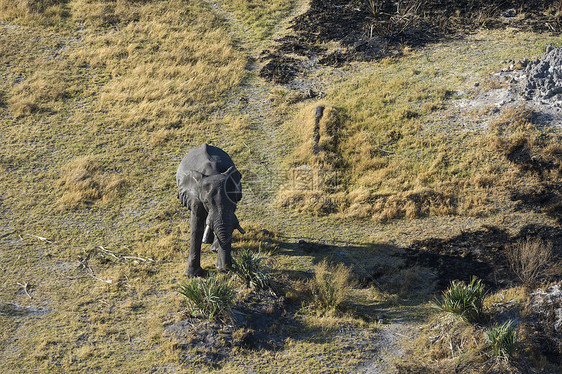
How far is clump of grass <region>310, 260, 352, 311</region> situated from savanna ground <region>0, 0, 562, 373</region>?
0.24 meters

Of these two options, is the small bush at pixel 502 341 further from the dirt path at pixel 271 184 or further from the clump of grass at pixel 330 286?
the clump of grass at pixel 330 286

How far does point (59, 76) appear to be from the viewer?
3159 centimetres

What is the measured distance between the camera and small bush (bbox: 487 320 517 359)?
15266mm

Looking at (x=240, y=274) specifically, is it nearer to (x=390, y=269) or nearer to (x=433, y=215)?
(x=390, y=269)

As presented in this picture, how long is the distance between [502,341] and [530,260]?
394 cm

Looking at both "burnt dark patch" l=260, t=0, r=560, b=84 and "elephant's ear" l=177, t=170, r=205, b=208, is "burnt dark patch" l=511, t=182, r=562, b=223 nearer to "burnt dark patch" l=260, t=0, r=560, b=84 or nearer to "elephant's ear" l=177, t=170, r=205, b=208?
"elephant's ear" l=177, t=170, r=205, b=208

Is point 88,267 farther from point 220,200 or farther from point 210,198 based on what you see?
point 220,200

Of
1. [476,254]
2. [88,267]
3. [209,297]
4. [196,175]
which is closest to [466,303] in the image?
[476,254]

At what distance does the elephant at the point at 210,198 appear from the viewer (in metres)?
18.1

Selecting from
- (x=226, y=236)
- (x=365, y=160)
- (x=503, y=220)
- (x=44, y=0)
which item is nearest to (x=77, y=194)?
(x=226, y=236)

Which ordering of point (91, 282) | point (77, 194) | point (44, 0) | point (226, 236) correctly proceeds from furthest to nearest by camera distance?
point (44, 0), point (77, 194), point (91, 282), point (226, 236)

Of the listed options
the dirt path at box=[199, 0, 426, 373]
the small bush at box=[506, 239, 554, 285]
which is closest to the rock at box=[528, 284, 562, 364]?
the small bush at box=[506, 239, 554, 285]

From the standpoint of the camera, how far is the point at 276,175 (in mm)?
25641

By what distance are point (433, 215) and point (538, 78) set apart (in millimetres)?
8623
